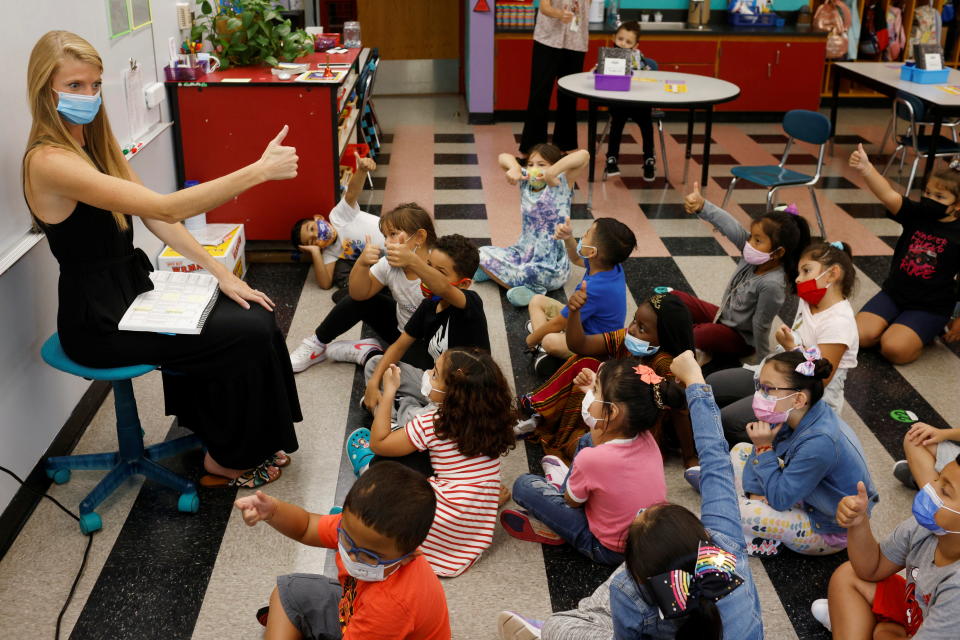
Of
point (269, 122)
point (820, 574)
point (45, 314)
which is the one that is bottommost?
point (820, 574)

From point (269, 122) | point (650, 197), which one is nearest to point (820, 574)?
point (269, 122)

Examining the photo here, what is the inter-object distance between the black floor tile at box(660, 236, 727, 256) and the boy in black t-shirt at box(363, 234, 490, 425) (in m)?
2.21

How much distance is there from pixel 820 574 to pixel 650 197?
12.7ft

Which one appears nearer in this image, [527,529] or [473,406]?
[473,406]

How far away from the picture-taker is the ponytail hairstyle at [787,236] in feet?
11.6

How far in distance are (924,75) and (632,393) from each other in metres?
5.24

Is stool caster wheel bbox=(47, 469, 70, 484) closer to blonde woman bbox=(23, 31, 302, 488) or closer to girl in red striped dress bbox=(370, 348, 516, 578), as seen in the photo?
blonde woman bbox=(23, 31, 302, 488)

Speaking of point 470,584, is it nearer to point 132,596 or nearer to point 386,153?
point 132,596

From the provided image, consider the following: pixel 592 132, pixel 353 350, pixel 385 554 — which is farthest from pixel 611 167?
pixel 385 554

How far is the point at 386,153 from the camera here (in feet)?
23.8

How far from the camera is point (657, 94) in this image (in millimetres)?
5883

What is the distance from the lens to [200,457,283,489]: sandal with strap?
3.03m

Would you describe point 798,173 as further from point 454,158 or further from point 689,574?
point 689,574

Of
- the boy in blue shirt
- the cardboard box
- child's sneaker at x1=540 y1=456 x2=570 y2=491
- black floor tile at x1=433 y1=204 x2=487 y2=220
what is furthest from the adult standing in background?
child's sneaker at x1=540 y1=456 x2=570 y2=491
